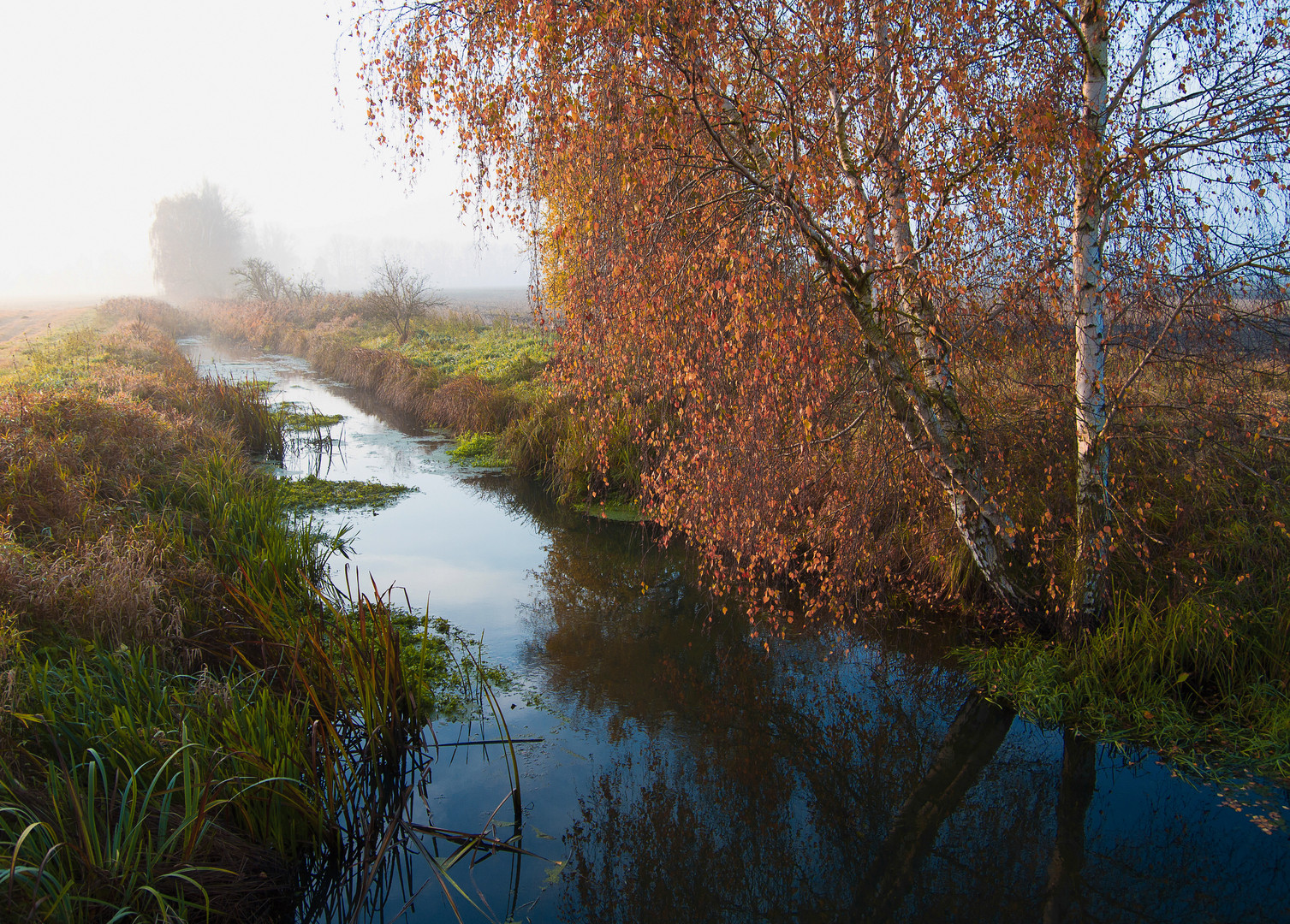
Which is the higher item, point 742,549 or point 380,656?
point 742,549

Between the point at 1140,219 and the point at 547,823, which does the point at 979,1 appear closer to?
the point at 1140,219

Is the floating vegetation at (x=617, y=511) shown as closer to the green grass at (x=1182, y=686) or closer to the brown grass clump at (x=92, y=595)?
the green grass at (x=1182, y=686)

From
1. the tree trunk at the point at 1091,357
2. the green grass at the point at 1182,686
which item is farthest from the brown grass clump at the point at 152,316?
the green grass at the point at 1182,686

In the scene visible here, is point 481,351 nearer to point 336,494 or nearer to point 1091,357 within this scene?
point 336,494

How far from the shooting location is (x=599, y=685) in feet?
18.3

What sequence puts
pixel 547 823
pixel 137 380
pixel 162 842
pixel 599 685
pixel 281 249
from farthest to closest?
pixel 281 249
pixel 137 380
pixel 599 685
pixel 547 823
pixel 162 842

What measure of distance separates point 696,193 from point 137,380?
1002cm

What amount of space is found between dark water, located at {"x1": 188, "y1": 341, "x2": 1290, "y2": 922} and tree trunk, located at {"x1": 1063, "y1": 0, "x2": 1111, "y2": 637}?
3.74ft

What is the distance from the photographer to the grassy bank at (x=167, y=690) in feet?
9.20

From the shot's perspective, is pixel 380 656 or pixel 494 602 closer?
pixel 380 656

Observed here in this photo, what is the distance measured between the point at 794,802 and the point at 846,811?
308 millimetres

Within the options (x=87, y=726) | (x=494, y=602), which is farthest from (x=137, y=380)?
(x=87, y=726)

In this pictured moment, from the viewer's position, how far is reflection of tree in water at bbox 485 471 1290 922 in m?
3.53

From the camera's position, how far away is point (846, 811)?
4219 millimetres
